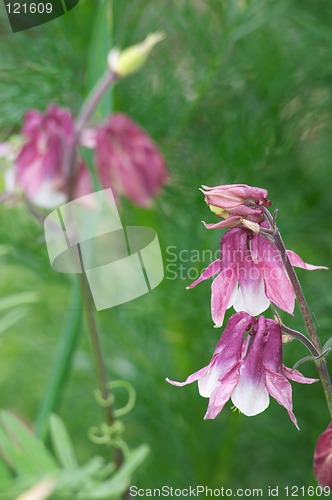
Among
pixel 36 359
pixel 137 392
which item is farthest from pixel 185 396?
pixel 36 359

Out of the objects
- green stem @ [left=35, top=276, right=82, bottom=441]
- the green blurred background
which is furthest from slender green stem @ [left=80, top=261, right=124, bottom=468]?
the green blurred background

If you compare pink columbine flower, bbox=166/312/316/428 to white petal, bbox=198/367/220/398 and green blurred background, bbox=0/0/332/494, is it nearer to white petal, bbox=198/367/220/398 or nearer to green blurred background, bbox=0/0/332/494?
white petal, bbox=198/367/220/398

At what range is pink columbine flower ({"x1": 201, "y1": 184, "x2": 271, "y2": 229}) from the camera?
293 mm

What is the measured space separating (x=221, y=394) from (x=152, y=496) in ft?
1.67

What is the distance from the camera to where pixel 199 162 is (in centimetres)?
75

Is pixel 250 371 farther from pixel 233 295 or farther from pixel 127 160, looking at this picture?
pixel 127 160

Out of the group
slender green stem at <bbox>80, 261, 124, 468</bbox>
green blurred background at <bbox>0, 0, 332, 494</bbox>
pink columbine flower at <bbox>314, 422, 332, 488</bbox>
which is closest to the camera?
pink columbine flower at <bbox>314, 422, 332, 488</bbox>

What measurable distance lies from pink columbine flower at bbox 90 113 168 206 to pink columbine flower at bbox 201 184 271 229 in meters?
0.16

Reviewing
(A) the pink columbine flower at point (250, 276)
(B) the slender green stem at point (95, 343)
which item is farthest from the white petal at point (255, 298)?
(B) the slender green stem at point (95, 343)

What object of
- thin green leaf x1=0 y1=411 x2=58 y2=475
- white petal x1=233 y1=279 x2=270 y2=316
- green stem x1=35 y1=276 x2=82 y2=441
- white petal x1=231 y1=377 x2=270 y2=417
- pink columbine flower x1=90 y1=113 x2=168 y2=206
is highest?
pink columbine flower x1=90 y1=113 x2=168 y2=206

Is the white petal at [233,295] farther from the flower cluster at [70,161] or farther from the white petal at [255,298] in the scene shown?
the flower cluster at [70,161]

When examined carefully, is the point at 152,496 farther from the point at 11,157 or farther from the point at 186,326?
the point at 11,157

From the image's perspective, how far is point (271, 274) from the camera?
1.03 feet

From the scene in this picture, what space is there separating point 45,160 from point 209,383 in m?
0.16
